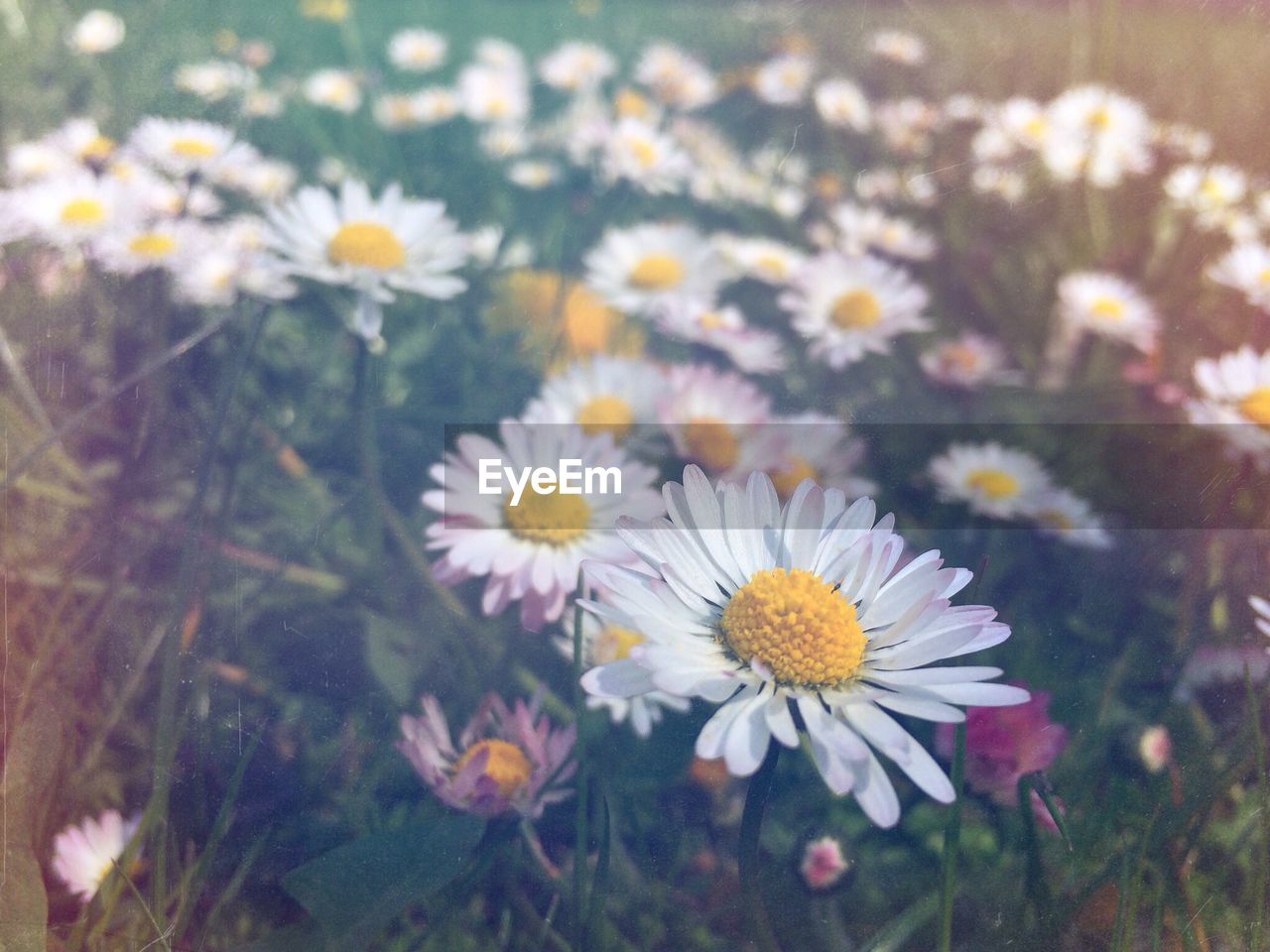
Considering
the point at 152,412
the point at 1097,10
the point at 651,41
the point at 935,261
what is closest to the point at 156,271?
the point at 152,412

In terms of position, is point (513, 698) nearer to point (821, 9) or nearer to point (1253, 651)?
point (1253, 651)

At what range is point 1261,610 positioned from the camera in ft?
1.49

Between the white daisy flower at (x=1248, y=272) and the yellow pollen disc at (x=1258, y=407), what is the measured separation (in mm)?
105

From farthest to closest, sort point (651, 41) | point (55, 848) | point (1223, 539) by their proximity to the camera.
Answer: point (651, 41)
point (1223, 539)
point (55, 848)

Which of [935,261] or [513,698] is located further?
[935,261]

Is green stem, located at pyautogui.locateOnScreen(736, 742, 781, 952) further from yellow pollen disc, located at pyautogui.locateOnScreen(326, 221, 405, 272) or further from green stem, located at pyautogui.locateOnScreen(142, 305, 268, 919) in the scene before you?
yellow pollen disc, located at pyautogui.locateOnScreen(326, 221, 405, 272)

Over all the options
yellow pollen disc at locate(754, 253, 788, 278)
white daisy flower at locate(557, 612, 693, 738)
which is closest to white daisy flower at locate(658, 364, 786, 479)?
white daisy flower at locate(557, 612, 693, 738)

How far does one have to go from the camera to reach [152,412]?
20.6 inches

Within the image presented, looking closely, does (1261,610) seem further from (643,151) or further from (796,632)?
(643,151)

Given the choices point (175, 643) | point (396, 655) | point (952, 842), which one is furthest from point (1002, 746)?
point (175, 643)

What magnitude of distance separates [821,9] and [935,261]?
22 cm

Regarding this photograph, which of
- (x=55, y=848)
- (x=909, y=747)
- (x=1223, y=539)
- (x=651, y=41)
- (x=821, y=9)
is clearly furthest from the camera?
(x=651, y=41)

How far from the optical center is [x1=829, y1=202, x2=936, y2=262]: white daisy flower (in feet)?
2.45

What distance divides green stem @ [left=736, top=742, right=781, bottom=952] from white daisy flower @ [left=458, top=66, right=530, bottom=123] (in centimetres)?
73
